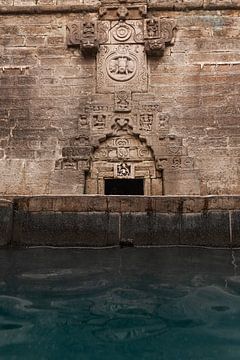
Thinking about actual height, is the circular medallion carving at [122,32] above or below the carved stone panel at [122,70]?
above

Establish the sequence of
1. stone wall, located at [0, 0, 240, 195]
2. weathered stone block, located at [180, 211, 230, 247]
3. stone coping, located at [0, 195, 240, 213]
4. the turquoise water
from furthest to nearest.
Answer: stone wall, located at [0, 0, 240, 195] < stone coping, located at [0, 195, 240, 213] < weathered stone block, located at [180, 211, 230, 247] < the turquoise water

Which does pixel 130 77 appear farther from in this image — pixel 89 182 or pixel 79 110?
pixel 89 182

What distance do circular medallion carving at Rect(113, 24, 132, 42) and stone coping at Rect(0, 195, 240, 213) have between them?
5.43 metres

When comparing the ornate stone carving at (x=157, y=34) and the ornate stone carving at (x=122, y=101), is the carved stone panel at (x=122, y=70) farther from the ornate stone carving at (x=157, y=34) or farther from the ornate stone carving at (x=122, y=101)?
the ornate stone carving at (x=157, y=34)

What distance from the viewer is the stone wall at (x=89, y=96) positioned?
30.4ft

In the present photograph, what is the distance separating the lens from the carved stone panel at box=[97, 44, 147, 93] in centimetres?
962

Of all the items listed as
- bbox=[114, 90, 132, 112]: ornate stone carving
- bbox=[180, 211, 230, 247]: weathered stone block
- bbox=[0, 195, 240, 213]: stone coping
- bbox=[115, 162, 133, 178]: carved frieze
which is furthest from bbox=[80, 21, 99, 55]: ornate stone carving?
bbox=[180, 211, 230, 247]: weathered stone block

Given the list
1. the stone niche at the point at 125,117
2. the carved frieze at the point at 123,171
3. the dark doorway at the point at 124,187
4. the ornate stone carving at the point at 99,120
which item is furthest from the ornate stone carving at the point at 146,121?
the dark doorway at the point at 124,187

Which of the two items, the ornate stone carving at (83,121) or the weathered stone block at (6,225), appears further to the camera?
the ornate stone carving at (83,121)

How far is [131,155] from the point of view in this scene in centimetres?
946

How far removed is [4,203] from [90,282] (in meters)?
2.22

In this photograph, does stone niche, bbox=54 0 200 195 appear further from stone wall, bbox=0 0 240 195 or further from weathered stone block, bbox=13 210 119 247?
weathered stone block, bbox=13 210 119 247

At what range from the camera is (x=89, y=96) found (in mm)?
9594

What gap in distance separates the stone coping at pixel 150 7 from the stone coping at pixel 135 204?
5940 mm
